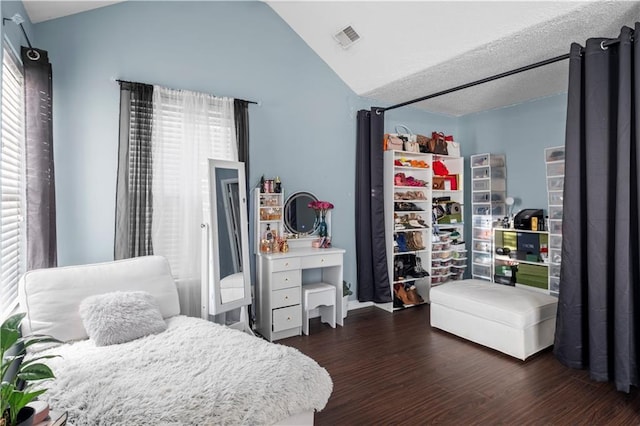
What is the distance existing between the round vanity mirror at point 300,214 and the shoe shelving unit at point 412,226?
0.94m

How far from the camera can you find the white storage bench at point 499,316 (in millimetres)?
2729

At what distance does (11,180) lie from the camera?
6.94 ft

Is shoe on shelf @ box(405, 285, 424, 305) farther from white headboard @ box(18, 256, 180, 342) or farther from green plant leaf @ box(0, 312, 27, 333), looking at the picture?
green plant leaf @ box(0, 312, 27, 333)

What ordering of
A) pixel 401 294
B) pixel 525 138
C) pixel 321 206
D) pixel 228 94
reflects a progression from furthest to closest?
pixel 525 138, pixel 401 294, pixel 321 206, pixel 228 94

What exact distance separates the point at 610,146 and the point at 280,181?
2612mm

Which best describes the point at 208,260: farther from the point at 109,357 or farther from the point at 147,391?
the point at 147,391

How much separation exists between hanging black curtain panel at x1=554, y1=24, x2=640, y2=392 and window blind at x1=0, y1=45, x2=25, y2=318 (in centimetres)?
351

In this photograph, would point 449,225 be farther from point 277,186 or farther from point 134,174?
point 134,174

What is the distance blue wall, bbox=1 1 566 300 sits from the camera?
262 cm

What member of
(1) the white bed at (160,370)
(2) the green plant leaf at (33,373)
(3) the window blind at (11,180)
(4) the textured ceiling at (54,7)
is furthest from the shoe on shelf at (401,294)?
(4) the textured ceiling at (54,7)

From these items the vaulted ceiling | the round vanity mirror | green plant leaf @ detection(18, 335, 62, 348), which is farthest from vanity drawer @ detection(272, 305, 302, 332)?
the vaulted ceiling

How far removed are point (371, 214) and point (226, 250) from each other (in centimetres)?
174

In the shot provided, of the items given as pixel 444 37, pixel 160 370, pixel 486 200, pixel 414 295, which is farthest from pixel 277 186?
pixel 486 200

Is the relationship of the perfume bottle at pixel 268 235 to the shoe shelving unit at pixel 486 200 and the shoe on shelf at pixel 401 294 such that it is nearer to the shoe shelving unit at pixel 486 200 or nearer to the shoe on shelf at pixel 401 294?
the shoe on shelf at pixel 401 294
